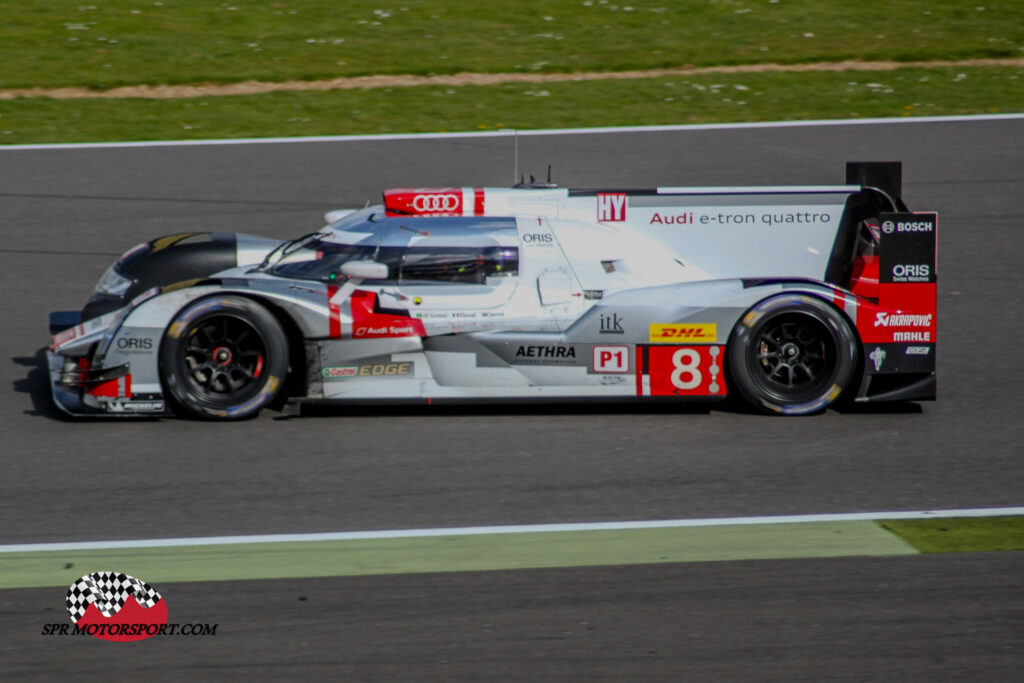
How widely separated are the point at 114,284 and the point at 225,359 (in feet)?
5.98

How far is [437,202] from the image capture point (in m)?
8.43

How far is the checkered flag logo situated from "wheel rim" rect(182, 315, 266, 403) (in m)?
2.22

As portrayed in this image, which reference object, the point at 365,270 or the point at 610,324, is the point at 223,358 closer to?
the point at 365,270

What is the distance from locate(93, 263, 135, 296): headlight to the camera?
9.01 meters

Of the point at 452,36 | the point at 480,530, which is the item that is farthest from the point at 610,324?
the point at 452,36

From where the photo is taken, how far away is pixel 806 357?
795cm

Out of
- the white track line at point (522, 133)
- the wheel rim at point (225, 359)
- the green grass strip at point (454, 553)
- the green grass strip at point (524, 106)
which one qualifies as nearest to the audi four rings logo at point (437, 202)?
the wheel rim at point (225, 359)

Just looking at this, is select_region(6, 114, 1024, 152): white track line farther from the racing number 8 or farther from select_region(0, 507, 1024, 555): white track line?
select_region(0, 507, 1024, 555): white track line

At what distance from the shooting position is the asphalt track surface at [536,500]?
4891mm

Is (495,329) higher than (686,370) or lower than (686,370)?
higher

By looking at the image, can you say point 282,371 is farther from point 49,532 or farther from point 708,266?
point 708,266

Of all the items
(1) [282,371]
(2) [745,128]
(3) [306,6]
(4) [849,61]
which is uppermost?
(3) [306,6]

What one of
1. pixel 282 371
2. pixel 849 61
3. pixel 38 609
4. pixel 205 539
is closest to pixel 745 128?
pixel 849 61

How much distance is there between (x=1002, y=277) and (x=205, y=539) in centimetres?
730
